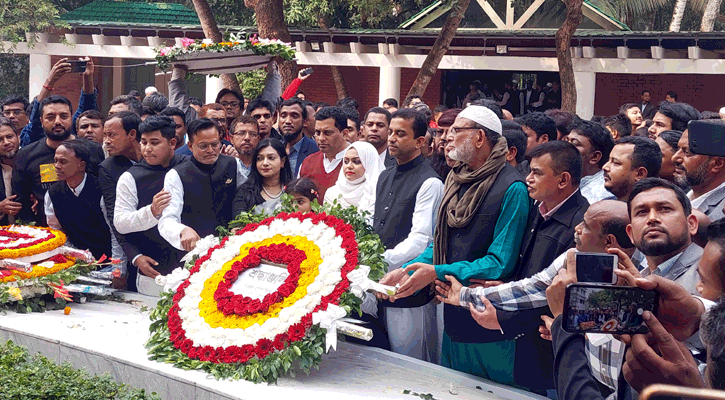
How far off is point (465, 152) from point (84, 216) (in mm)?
3307

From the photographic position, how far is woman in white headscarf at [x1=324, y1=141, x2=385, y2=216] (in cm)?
579

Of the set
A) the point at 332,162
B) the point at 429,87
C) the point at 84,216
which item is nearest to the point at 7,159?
the point at 84,216

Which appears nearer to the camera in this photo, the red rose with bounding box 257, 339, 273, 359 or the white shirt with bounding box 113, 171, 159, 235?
the red rose with bounding box 257, 339, 273, 359

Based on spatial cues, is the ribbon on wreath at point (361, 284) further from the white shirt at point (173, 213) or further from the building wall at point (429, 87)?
the building wall at point (429, 87)

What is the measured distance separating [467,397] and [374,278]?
0.84 meters

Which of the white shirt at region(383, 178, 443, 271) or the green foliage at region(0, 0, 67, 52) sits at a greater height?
the green foliage at region(0, 0, 67, 52)

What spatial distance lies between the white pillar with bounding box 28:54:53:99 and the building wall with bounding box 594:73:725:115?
12.9 metres

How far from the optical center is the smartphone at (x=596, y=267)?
263 centimetres

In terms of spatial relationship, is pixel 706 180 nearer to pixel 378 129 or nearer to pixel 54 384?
pixel 378 129

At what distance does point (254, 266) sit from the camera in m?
4.96

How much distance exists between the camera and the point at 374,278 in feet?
15.3

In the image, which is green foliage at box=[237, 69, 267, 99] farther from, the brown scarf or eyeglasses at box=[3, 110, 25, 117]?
the brown scarf

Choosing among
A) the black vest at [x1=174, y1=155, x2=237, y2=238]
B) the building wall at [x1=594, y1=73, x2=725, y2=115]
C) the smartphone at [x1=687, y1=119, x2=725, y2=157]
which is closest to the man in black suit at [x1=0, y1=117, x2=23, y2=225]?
the black vest at [x1=174, y1=155, x2=237, y2=238]

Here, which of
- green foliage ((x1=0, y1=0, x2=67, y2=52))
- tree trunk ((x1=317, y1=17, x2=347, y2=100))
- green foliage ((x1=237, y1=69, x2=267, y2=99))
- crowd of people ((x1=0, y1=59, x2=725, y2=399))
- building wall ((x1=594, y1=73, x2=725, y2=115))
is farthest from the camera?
green foliage ((x1=0, y1=0, x2=67, y2=52))
